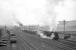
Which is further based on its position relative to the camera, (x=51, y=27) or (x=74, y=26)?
(x=74, y=26)

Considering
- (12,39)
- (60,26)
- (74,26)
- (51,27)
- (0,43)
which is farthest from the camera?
(60,26)

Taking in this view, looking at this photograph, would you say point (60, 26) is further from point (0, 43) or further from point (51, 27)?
point (0, 43)

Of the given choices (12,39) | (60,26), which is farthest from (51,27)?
(12,39)

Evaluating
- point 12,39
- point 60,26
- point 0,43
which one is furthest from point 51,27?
point 0,43

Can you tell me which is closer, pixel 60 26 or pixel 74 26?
pixel 74 26

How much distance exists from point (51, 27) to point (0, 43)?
44.9 metres

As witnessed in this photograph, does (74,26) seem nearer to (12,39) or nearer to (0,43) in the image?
(12,39)

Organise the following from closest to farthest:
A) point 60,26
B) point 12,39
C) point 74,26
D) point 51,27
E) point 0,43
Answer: point 0,43 < point 12,39 < point 51,27 < point 74,26 < point 60,26

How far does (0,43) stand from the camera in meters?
30.8

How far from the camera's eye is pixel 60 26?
89.2 m

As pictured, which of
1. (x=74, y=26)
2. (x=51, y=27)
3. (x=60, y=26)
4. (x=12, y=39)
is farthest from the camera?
(x=60, y=26)

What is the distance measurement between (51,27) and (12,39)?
39.4 m

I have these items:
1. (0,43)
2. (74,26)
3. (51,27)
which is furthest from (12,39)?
(74,26)

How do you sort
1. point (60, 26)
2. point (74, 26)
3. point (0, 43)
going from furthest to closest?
point (60, 26)
point (74, 26)
point (0, 43)
